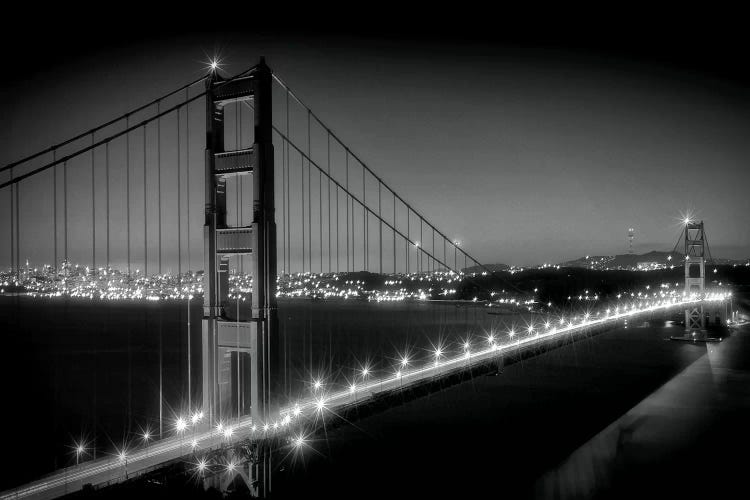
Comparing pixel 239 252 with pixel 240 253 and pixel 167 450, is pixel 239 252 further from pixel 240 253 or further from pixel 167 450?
pixel 167 450

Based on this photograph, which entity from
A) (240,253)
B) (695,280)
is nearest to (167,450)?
(240,253)

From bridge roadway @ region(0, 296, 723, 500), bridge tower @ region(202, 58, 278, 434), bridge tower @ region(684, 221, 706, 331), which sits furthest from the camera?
bridge tower @ region(684, 221, 706, 331)

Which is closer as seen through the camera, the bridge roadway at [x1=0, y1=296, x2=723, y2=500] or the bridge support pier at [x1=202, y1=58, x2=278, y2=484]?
the bridge roadway at [x1=0, y1=296, x2=723, y2=500]

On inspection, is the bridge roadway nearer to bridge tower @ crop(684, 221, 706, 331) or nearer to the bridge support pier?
the bridge support pier

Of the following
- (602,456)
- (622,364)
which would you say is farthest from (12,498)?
(622,364)

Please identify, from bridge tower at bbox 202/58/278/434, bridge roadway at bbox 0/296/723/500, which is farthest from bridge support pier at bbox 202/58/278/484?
bridge roadway at bbox 0/296/723/500

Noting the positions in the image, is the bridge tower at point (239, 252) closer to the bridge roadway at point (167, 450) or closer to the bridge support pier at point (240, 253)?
the bridge support pier at point (240, 253)

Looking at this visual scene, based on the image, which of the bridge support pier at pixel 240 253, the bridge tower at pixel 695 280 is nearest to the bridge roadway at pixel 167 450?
the bridge support pier at pixel 240 253

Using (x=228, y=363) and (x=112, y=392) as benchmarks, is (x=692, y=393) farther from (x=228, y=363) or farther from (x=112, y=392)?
(x=112, y=392)
